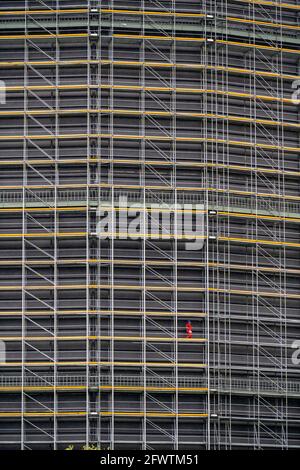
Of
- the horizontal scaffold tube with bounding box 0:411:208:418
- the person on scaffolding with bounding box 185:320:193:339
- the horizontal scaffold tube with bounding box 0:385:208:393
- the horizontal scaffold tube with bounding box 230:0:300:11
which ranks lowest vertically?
the horizontal scaffold tube with bounding box 0:411:208:418

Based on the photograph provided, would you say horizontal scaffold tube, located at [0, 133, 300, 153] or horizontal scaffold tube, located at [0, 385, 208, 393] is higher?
horizontal scaffold tube, located at [0, 133, 300, 153]

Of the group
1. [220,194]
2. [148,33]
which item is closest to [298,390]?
[220,194]

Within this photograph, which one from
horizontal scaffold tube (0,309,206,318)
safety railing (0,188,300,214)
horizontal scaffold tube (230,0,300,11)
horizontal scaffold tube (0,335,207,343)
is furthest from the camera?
horizontal scaffold tube (230,0,300,11)

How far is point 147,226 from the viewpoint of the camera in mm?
59312

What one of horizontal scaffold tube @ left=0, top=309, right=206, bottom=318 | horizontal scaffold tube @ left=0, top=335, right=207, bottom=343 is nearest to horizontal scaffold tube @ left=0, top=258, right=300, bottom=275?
horizontal scaffold tube @ left=0, top=309, right=206, bottom=318

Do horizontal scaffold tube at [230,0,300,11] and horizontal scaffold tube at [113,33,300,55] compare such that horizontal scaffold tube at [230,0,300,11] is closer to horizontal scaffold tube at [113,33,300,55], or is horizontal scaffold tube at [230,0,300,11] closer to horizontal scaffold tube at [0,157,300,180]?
horizontal scaffold tube at [113,33,300,55]

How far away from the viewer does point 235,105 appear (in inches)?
2443

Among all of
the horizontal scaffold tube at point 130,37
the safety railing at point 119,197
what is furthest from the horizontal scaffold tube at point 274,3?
the safety railing at point 119,197

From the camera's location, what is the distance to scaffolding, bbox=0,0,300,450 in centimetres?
5791

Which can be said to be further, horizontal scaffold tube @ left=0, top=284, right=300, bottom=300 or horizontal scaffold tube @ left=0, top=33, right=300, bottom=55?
horizontal scaffold tube @ left=0, top=33, right=300, bottom=55

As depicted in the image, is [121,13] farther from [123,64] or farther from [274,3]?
[274,3]

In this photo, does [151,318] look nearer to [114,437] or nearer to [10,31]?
[114,437]

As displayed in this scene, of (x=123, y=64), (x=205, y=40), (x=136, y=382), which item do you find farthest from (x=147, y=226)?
(x=205, y=40)

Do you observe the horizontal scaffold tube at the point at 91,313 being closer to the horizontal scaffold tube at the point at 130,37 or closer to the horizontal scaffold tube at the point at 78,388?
the horizontal scaffold tube at the point at 78,388
